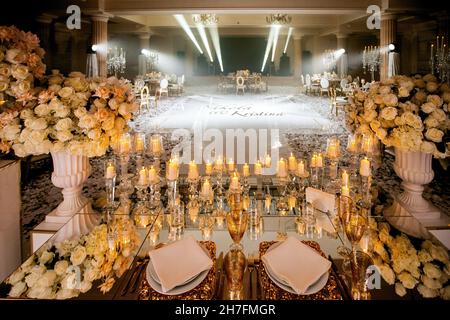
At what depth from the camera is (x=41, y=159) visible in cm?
527

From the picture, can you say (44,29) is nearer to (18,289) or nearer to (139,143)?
(139,143)

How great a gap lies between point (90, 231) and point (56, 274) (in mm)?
363

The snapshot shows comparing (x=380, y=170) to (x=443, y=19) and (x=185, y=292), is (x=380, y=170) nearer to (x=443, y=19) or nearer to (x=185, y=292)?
(x=185, y=292)

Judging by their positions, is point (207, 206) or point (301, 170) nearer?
point (207, 206)

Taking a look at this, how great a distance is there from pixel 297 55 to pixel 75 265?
9170 mm

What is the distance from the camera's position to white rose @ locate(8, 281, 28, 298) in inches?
46.1

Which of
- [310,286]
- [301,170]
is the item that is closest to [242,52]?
[301,170]

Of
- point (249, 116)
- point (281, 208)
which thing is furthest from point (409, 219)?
point (249, 116)

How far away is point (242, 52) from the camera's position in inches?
393

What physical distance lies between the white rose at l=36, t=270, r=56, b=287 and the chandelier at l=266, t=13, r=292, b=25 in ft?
31.0

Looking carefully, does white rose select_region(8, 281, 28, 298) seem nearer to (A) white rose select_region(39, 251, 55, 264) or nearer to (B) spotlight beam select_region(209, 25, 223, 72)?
(A) white rose select_region(39, 251, 55, 264)

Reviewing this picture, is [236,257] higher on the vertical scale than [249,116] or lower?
lower

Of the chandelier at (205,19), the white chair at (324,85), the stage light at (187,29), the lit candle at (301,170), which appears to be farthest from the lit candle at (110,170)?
the chandelier at (205,19)

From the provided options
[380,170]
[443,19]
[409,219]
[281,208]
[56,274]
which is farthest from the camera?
[443,19]
